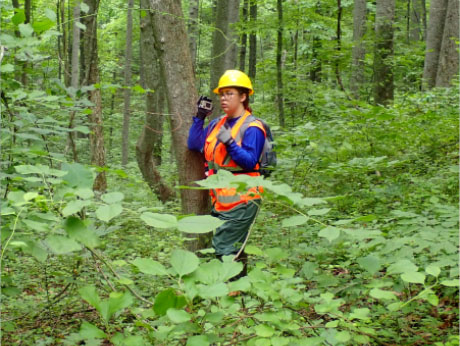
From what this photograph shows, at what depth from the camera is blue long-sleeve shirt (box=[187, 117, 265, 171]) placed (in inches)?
157

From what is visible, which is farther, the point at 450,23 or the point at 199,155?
the point at 450,23

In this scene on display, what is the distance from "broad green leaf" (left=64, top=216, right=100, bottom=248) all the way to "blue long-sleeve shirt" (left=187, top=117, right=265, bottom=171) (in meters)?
2.45

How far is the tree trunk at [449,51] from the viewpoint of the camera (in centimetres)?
1141

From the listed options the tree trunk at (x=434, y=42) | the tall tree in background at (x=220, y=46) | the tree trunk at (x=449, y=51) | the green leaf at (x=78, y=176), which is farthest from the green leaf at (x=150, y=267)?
the tree trunk at (x=434, y=42)

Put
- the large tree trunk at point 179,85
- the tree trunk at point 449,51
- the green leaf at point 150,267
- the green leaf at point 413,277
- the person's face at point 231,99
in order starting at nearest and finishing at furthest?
the green leaf at point 150,267 → the green leaf at point 413,277 → the large tree trunk at point 179,85 → the person's face at point 231,99 → the tree trunk at point 449,51

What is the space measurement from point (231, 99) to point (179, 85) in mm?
518

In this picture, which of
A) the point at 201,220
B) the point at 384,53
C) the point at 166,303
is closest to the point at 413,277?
the point at 201,220

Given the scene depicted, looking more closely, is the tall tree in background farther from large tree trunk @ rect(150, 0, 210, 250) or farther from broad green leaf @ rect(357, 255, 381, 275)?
broad green leaf @ rect(357, 255, 381, 275)

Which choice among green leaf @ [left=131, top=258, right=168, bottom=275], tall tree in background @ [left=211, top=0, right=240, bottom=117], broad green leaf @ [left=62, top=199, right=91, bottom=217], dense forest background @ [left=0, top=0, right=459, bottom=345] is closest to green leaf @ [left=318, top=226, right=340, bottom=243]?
dense forest background @ [left=0, top=0, right=459, bottom=345]

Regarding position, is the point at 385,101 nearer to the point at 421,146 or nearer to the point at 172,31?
the point at 421,146

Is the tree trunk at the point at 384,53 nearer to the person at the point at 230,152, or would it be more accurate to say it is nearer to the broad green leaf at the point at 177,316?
the person at the point at 230,152

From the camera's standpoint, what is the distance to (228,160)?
416 cm

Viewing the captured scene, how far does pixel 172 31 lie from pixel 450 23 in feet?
32.6

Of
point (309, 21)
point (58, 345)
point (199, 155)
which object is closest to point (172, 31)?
point (199, 155)
